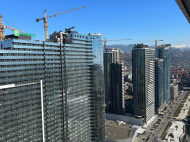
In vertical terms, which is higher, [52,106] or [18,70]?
[18,70]

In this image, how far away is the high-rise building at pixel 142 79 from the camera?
6438cm

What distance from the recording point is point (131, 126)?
195 ft

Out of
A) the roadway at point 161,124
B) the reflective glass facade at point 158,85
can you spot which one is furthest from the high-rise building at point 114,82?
the reflective glass facade at point 158,85

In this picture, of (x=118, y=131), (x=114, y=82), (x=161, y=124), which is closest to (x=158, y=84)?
(x=161, y=124)

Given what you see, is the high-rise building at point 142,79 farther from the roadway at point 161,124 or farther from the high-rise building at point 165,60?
the high-rise building at point 165,60

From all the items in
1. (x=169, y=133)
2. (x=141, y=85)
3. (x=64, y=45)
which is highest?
(x=64, y=45)

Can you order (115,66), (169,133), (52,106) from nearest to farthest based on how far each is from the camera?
(52,106)
(169,133)
(115,66)

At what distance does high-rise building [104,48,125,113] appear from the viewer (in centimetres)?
7288

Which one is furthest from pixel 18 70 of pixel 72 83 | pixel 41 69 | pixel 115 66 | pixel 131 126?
pixel 115 66

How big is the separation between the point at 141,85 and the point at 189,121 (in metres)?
22.3

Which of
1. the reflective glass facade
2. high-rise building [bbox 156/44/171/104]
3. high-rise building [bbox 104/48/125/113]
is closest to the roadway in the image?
the reflective glass facade

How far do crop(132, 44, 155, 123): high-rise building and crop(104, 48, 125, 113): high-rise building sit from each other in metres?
7.13

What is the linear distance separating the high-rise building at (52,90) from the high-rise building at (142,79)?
2440 cm

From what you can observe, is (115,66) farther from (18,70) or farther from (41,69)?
(18,70)
